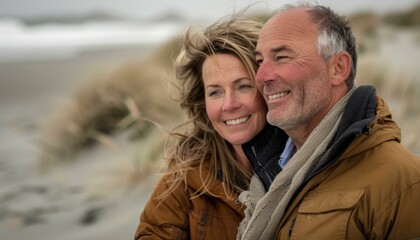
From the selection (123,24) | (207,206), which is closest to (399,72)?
(207,206)

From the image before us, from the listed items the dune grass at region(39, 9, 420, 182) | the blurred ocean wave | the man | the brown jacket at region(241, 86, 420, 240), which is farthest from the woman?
the blurred ocean wave

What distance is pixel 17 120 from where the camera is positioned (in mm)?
8883

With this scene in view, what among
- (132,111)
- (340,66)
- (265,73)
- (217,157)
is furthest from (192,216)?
(132,111)

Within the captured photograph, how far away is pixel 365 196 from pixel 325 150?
283 millimetres

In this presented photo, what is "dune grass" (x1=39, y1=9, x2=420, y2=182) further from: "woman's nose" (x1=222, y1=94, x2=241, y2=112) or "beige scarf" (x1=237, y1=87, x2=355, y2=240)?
"beige scarf" (x1=237, y1=87, x2=355, y2=240)

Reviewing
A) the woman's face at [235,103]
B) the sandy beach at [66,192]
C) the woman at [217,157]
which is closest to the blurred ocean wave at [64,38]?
the sandy beach at [66,192]

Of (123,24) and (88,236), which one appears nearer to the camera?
(88,236)

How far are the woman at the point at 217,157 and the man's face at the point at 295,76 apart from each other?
0.38 metres

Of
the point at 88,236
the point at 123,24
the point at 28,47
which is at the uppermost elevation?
the point at 123,24

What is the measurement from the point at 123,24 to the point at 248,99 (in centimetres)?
2060

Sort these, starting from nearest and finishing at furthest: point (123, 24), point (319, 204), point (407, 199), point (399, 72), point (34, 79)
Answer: point (407, 199)
point (319, 204)
point (399, 72)
point (34, 79)
point (123, 24)

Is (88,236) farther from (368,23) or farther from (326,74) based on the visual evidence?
(368,23)

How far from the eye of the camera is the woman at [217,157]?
2996mm

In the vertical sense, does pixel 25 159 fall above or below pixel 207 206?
above
